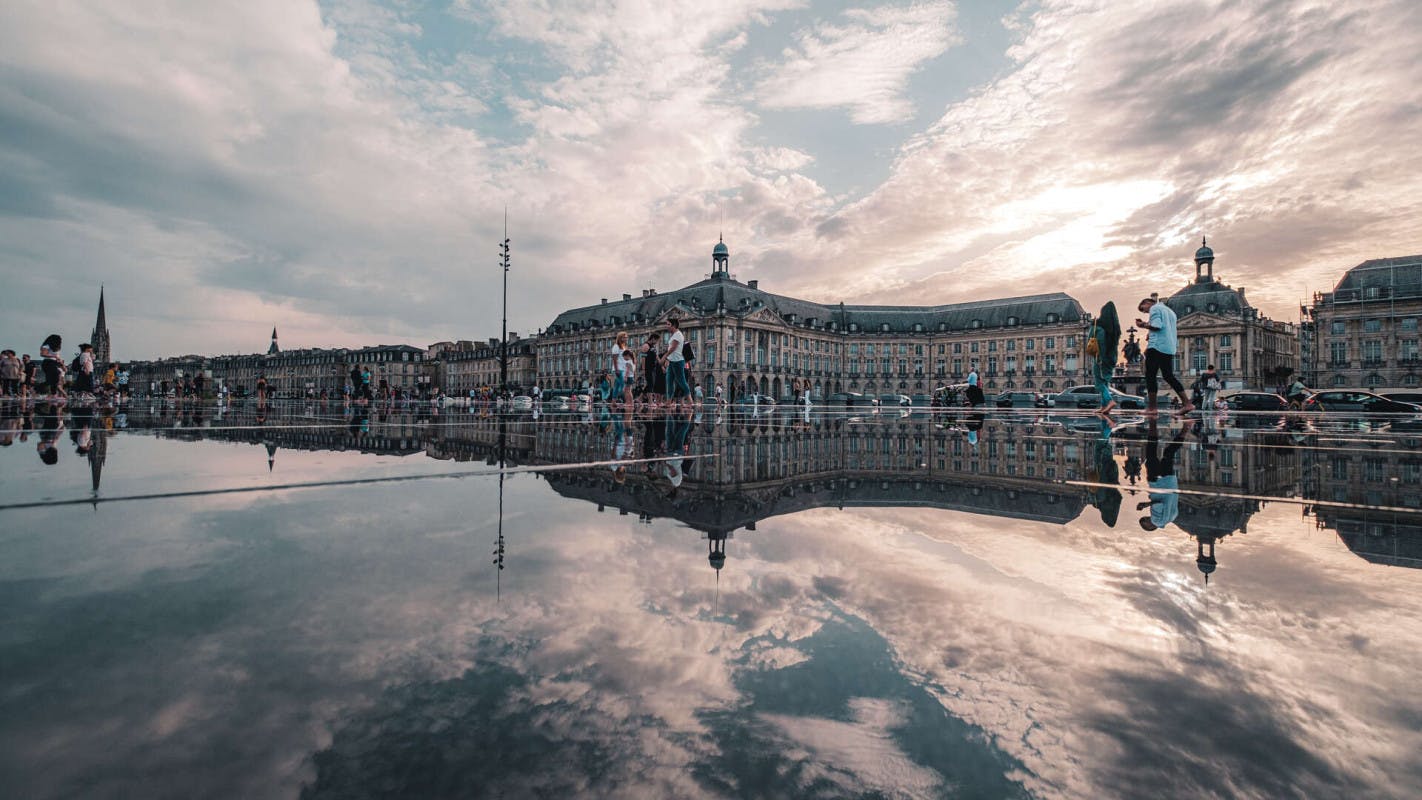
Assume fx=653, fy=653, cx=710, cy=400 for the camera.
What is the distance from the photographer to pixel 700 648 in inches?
53.1

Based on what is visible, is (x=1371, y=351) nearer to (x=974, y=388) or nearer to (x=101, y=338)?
(x=974, y=388)

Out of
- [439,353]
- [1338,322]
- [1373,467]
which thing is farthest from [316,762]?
[439,353]

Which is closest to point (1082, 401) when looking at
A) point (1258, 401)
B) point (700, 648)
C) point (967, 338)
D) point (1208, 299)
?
point (1258, 401)

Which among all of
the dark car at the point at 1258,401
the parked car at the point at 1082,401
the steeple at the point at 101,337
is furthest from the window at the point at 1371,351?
the steeple at the point at 101,337

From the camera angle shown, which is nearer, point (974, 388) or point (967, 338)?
point (974, 388)

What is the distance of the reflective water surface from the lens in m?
0.92

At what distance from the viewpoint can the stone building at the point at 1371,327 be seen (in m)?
54.7

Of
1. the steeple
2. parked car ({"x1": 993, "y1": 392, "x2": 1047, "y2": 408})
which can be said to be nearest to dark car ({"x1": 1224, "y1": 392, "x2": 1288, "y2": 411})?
parked car ({"x1": 993, "y1": 392, "x2": 1047, "y2": 408})

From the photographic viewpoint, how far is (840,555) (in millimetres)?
2102

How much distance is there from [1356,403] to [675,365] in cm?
1952

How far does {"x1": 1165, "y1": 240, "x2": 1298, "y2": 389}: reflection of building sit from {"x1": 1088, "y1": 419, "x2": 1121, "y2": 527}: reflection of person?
260 feet

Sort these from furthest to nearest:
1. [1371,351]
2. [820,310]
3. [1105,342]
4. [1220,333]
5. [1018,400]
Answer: [820,310] → [1220,333] → [1371,351] → [1018,400] → [1105,342]

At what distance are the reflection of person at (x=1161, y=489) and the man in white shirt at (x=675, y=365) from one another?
856 cm

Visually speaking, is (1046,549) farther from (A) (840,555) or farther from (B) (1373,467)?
(B) (1373,467)
